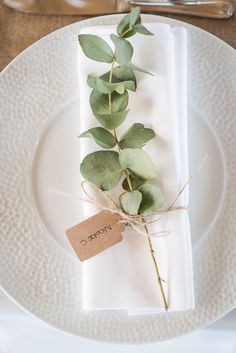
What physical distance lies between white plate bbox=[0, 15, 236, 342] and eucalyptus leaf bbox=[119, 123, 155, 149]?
0.32 feet

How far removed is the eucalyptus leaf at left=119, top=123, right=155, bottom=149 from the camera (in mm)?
639

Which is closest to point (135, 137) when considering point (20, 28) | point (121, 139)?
point (121, 139)

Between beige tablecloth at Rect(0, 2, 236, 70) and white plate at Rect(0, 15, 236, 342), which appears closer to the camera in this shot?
white plate at Rect(0, 15, 236, 342)

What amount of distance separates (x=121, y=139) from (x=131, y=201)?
0.08 meters

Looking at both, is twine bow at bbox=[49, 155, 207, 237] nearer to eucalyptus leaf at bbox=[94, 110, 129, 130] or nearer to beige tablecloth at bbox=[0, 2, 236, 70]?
eucalyptus leaf at bbox=[94, 110, 129, 130]

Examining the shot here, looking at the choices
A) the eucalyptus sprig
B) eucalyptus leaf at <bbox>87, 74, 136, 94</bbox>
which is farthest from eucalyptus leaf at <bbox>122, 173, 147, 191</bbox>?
eucalyptus leaf at <bbox>87, 74, 136, 94</bbox>

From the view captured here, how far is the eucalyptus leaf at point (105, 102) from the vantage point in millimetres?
655

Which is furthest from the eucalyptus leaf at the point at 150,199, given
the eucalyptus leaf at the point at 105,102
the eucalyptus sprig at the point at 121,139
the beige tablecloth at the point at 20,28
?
the beige tablecloth at the point at 20,28

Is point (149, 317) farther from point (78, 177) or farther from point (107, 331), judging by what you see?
point (78, 177)

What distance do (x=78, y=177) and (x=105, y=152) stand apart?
8cm

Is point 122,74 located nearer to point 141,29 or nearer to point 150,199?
point 141,29

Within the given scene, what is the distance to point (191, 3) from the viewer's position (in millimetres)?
764

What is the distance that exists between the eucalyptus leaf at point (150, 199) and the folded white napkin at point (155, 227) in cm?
3

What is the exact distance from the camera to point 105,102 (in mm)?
660
